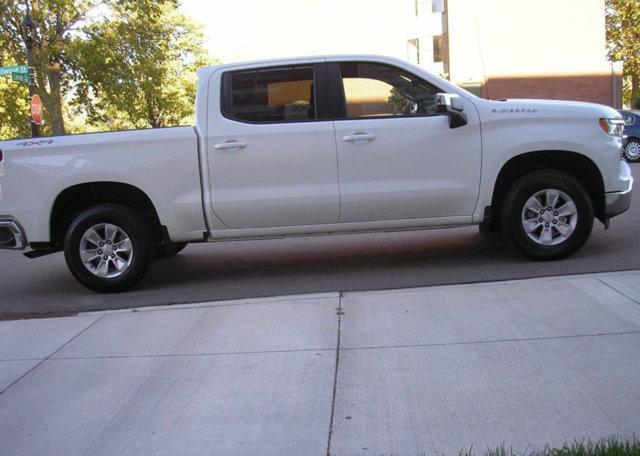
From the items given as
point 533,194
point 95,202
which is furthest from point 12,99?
point 533,194

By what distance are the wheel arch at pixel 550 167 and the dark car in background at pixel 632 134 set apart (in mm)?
13479

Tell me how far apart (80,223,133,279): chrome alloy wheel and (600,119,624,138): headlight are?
4609mm

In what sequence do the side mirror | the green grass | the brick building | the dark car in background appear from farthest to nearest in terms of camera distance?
the brick building → the dark car in background → the side mirror → the green grass

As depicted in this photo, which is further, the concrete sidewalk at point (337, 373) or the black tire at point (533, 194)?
the black tire at point (533, 194)

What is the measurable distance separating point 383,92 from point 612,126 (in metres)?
2.20

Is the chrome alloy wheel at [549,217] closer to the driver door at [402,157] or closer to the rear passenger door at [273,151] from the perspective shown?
the driver door at [402,157]

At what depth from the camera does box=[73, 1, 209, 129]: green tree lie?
28.0 meters

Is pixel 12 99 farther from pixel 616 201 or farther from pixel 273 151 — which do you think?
pixel 616 201

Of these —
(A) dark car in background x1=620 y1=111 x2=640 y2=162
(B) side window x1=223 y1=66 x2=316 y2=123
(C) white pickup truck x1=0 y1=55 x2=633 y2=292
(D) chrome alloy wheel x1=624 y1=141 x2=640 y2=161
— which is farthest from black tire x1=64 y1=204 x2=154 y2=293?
(D) chrome alloy wheel x1=624 y1=141 x2=640 y2=161

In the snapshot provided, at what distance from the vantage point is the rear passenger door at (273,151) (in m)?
6.29

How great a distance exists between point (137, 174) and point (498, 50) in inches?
1446

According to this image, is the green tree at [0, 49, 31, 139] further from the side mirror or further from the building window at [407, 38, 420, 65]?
the side mirror

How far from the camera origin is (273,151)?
6.28 meters

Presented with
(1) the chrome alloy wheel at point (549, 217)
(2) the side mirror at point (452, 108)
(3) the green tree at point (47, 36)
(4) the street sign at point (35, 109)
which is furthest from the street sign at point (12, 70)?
(1) the chrome alloy wheel at point (549, 217)
